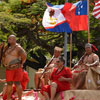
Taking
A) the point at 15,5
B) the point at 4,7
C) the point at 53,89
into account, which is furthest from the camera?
the point at 15,5

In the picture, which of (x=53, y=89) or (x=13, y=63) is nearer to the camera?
(x=53, y=89)

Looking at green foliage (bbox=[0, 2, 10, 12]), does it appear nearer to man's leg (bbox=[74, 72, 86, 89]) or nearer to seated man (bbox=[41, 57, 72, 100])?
man's leg (bbox=[74, 72, 86, 89])

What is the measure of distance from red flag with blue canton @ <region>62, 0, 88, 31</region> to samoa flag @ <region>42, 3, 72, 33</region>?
0.63 feet

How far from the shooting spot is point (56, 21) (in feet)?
51.9

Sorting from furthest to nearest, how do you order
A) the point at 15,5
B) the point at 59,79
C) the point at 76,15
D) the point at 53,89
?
1. the point at 15,5
2. the point at 76,15
3. the point at 59,79
4. the point at 53,89

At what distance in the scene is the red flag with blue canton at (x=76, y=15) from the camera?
15.3m

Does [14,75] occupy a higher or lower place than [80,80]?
higher

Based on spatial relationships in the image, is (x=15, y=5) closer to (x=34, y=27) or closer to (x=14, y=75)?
(x=34, y=27)

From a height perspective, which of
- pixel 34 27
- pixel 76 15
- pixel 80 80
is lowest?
pixel 80 80

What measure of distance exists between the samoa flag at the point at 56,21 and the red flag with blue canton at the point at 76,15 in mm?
192

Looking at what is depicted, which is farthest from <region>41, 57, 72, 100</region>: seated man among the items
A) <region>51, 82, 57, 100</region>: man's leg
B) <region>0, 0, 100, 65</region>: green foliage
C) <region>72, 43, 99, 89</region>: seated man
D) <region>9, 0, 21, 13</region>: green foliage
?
<region>9, 0, 21, 13</region>: green foliage

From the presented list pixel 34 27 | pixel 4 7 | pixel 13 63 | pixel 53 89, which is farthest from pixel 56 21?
pixel 53 89

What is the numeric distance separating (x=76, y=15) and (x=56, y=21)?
0.82 meters

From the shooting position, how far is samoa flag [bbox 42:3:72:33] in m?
15.6
